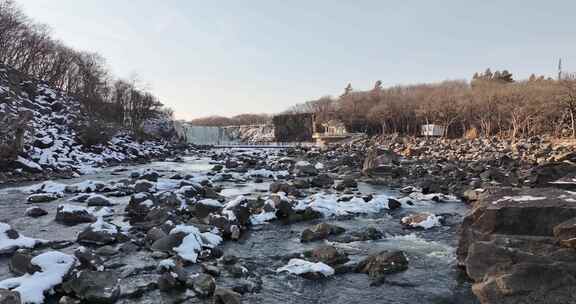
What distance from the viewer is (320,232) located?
12.8m

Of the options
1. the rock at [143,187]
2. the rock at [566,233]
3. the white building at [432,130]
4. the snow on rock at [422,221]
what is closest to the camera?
the rock at [566,233]

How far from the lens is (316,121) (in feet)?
309

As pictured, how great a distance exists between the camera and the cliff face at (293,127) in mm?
101062

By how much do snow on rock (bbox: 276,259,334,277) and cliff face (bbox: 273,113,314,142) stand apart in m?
89.9

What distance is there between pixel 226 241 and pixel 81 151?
30978mm

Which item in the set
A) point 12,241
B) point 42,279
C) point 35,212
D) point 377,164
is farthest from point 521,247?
point 377,164

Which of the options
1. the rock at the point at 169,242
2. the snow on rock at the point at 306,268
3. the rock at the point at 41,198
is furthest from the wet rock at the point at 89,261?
the rock at the point at 41,198

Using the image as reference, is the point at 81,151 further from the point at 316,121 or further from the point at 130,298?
the point at 316,121

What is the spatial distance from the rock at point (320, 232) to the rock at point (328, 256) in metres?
1.67

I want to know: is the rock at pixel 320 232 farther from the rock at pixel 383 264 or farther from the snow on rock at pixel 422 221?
the rock at pixel 383 264

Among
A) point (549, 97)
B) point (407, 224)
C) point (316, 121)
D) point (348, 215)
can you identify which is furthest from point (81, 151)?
point (316, 121)

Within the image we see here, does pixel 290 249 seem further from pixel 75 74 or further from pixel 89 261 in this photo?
pixel 75 74

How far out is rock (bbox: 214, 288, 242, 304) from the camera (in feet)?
25.4

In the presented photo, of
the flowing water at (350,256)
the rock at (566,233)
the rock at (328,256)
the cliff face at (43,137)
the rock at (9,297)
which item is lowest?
the flowing water at (350,256)
